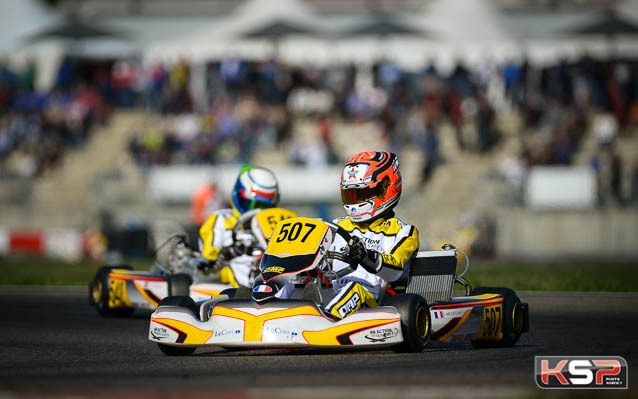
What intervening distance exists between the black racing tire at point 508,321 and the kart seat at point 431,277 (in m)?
0.47

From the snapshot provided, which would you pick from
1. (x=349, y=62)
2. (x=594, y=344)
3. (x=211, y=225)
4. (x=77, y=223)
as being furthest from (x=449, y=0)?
(x=594, y=344)

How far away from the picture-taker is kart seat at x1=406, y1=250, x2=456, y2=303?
9086mm

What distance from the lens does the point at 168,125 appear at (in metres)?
27.6

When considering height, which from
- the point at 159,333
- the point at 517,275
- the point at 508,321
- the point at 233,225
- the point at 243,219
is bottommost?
the point at 517,275

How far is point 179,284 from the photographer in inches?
460

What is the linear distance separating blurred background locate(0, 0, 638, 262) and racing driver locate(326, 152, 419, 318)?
10418mm

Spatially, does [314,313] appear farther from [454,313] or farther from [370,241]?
[454,313]

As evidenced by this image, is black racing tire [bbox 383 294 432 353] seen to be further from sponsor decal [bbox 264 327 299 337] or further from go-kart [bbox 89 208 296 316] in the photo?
go-kart [bbox 89 208 296 316]

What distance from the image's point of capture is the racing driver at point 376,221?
8789 millimetres

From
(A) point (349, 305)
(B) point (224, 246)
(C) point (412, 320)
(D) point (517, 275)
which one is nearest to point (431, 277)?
(C) point (412, 320)

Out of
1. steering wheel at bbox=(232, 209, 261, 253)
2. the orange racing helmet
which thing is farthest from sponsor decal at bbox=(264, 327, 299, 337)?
steering wheel at bbox=(232, 209, 261, 253)

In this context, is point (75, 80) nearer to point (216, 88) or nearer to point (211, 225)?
point (216, 88)

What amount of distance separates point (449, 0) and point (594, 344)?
78.3 feet

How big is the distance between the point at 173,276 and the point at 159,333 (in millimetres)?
3380
